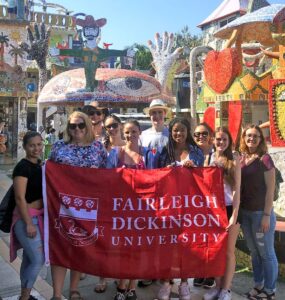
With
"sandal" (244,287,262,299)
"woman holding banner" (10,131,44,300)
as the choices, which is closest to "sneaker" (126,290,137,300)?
"woman holding banner" (10,131,44,300)

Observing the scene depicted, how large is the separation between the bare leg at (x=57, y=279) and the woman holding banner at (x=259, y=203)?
1730mm

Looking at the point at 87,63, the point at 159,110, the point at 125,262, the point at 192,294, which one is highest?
the point at 87,63

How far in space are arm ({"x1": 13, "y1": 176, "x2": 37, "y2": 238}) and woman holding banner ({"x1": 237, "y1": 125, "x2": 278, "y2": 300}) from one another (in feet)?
6.25

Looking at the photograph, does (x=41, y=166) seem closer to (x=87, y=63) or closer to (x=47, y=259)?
(x=47, y=259)

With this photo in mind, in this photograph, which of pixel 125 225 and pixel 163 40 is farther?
pixel 163 40

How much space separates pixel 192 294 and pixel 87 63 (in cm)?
888

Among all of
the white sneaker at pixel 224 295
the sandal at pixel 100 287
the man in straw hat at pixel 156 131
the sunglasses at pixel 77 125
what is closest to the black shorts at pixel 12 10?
Answer: the man in straw hat at pixel 156 131

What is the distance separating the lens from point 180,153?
3916 millimetres

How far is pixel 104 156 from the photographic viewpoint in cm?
388

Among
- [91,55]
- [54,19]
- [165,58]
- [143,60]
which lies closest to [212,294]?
[91,55]

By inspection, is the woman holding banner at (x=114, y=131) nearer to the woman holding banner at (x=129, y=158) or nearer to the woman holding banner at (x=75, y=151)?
the woman holding banner at (x=129, y=158)

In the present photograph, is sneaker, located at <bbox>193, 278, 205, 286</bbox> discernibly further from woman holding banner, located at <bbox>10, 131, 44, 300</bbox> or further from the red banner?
woman holding banner, located at <bbox>10, 131, 44, 300</bbox>

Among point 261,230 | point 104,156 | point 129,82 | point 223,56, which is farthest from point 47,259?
point 129,82

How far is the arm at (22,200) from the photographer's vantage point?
3398mm
